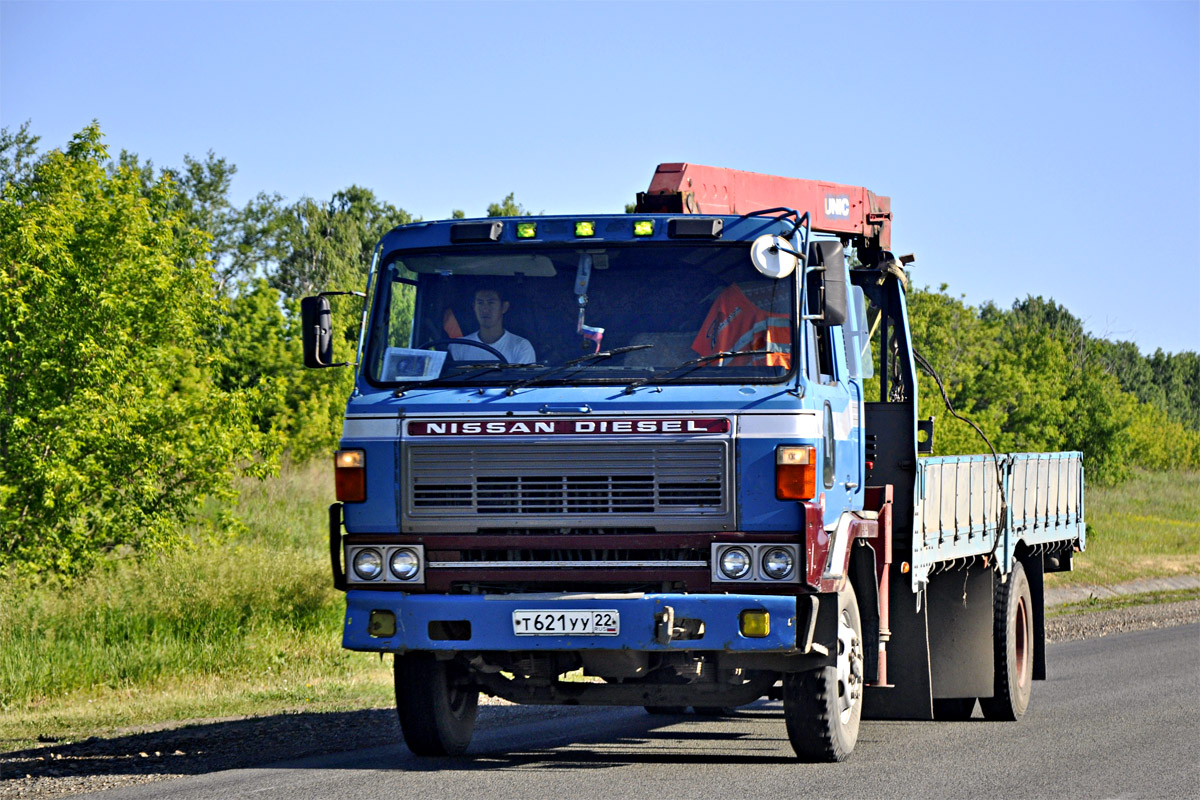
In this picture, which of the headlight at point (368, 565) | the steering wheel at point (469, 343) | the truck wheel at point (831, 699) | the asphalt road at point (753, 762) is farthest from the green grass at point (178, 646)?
the truck wheel at point (831, 699)

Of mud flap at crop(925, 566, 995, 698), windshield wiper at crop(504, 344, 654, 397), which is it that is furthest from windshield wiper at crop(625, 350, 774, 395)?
mud flap at crop(925, 566, 995, 698)

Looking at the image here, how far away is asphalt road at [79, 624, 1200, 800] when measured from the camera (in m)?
7.49

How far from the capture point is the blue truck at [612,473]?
745cm

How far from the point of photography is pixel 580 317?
→ 314 inches

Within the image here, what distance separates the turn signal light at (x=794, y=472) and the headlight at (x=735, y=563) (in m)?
0.35

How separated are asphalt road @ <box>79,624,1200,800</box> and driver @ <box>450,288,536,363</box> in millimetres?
2238

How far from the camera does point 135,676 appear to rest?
1455cm

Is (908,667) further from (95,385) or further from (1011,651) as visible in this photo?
(95,385)

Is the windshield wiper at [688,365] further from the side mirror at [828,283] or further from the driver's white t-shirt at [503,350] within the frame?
the driver's white t-shirt at [503,350]

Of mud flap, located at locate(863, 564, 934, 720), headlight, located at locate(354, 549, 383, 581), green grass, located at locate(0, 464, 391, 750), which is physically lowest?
green grass, located at locate(0, 464, 391, 750)

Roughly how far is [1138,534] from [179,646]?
26.9 m

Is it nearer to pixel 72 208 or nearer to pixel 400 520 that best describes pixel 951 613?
pixel 400 520

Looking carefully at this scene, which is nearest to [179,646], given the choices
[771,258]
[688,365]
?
[688,365]

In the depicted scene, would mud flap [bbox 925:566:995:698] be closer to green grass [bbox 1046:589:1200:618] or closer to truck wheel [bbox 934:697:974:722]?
truck wheel [bbox 934:697:974:722]
